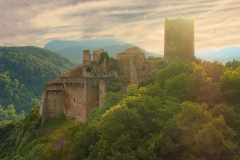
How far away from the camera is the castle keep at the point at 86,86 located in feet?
117

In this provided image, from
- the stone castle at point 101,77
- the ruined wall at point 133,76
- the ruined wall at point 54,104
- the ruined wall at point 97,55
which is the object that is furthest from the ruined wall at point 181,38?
the ruined wall at point 54,104

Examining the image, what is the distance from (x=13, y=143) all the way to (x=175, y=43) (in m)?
31.2

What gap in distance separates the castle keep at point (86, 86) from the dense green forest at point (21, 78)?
320 feet

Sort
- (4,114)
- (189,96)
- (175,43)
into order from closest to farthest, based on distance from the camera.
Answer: (189,96) < (175,43) < (4,114)

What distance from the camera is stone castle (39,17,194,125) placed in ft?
117

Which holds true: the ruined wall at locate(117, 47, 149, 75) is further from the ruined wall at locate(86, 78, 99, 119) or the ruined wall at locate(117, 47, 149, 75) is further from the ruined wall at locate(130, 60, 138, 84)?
the ruined wall at locate(86, 78, 99, 119)

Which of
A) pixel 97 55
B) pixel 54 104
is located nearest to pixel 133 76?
pixel 54 104

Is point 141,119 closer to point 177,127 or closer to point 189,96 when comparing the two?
point 177,127

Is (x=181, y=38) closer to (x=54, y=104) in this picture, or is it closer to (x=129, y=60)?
(x=129, y=60)

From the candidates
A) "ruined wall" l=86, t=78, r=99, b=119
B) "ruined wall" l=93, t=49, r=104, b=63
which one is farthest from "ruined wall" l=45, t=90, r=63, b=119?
"ruined wall" l=93, t=49, r=104, b=63

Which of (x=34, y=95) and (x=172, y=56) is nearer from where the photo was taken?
(x=172, y=56)

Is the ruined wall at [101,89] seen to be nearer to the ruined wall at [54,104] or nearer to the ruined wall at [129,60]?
the ruined wall at [129,60]

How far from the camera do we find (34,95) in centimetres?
14925

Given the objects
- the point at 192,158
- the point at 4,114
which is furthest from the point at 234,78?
the point at 4,114
